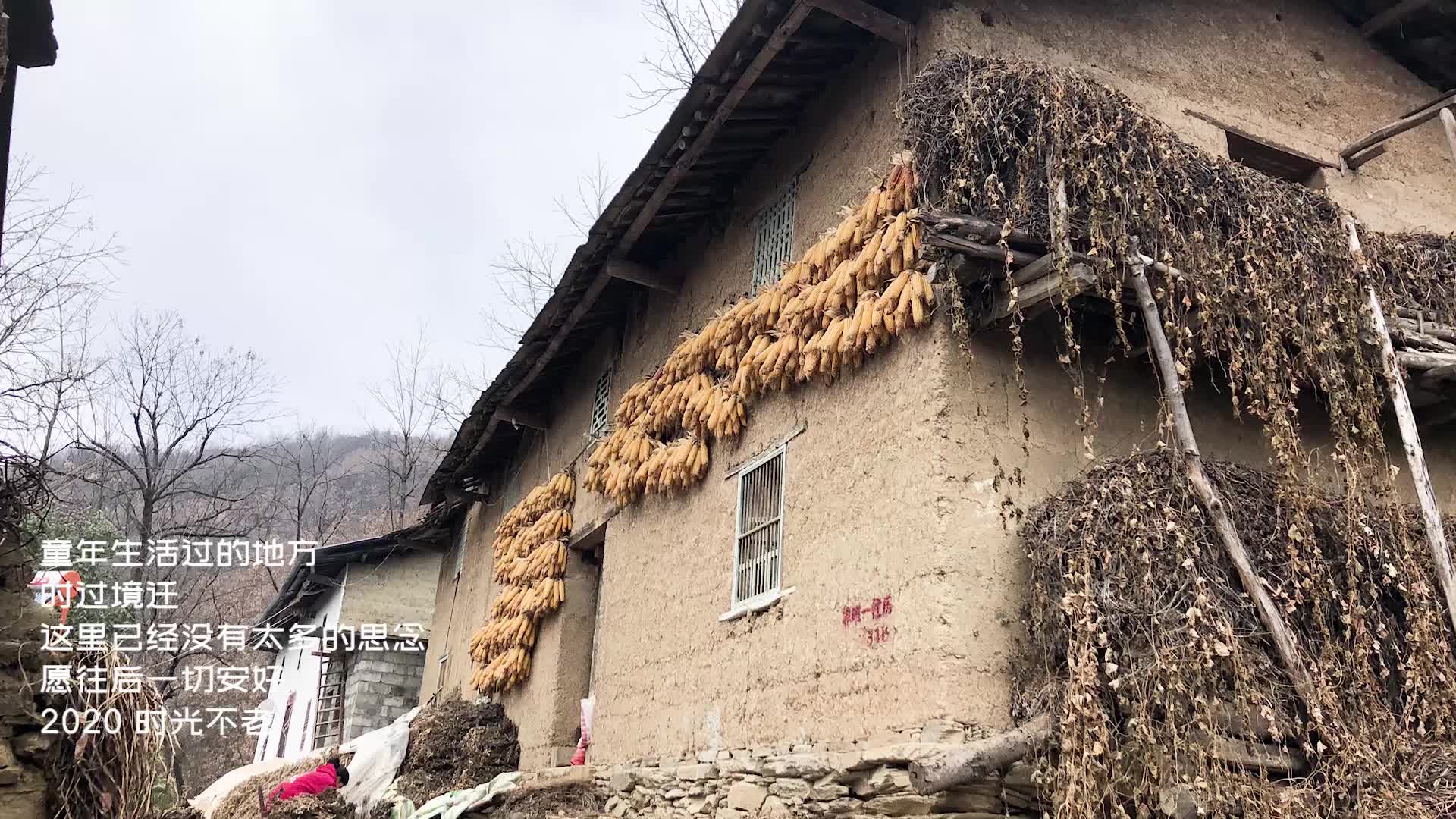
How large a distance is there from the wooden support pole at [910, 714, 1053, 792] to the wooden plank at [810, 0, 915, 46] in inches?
184

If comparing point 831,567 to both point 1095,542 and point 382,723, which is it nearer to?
point 1095,542

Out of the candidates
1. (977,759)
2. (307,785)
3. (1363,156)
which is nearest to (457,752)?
(307,785)

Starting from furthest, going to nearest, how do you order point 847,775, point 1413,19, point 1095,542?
point 1413,19
point 847,775
point 1095,542

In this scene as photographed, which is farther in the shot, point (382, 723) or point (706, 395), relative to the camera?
point (382, 723)

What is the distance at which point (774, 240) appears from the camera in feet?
28.1

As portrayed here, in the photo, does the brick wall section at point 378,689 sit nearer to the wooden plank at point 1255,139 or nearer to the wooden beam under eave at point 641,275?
the wooden beam under eave at point 641,275

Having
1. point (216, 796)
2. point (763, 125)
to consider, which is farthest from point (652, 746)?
point (216, 796)

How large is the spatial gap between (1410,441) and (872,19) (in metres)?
4.32

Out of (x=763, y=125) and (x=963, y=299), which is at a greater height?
(x=763, y=125)

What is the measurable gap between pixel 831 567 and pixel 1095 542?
73.2 inches

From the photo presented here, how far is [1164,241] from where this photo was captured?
589 centimetres

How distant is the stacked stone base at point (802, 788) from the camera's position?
5.28 meters

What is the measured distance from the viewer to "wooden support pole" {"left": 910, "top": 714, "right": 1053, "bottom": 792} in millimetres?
4977

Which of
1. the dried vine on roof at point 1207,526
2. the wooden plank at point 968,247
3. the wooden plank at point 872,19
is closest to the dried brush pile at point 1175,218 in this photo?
the dried vine on roof at point 1207,526
